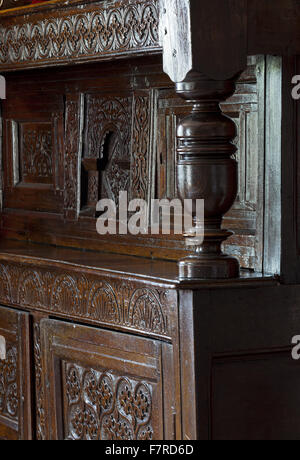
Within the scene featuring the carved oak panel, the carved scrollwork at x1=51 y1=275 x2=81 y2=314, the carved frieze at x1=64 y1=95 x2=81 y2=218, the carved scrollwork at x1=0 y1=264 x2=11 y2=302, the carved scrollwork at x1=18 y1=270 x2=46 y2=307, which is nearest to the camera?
the carved scrollwork at x1=51 y1=275 x2=81 y2=314

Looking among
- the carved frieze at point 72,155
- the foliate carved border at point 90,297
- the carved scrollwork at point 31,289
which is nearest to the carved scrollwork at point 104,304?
the foliate carved border at point 90,297

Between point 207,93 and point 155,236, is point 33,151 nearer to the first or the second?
point 155,236

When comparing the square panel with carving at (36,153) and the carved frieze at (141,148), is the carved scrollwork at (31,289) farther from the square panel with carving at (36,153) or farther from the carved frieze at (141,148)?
the square panel with carving at (36,153)

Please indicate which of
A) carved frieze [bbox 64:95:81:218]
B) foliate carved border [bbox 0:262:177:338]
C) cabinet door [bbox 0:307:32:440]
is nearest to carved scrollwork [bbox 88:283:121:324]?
foliate carved border [bbox 0:262:177:338]

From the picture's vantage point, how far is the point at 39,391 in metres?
3.21

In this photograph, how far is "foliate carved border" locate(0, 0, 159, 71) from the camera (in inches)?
112

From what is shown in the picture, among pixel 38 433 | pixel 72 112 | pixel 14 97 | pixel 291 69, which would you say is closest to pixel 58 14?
pixel 72 112

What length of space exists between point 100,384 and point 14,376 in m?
0.58

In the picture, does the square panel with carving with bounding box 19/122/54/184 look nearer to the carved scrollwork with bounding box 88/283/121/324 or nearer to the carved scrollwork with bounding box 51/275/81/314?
the carved scrollwork with bounding box 51/275/81/314

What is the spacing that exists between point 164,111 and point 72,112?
1.89ft

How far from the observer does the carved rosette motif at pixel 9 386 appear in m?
3.36

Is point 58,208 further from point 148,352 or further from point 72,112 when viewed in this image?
point 148,352

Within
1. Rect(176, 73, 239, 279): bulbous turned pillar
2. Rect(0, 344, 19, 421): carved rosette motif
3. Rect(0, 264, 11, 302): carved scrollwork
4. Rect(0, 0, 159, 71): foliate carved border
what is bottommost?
Rect(0, 344, 19, 421): carved rosette motif

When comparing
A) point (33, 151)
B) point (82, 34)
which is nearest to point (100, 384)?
point (82, 34)
